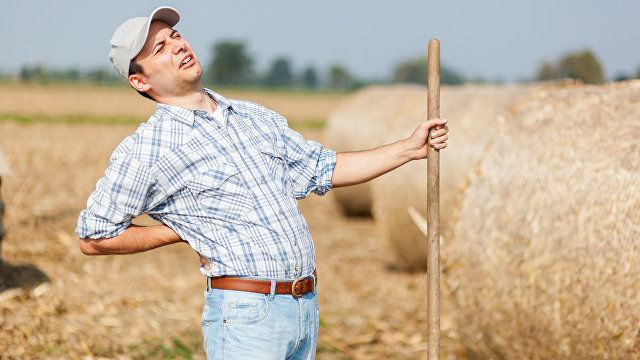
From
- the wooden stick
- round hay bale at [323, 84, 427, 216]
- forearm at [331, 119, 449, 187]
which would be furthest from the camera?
round hay bale at [323, 84, 427, 216]

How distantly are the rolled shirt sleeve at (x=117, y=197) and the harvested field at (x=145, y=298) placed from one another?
111 inches

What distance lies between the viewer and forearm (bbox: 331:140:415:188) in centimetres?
312

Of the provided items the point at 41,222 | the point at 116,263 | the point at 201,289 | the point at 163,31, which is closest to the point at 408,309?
the point at 201,289

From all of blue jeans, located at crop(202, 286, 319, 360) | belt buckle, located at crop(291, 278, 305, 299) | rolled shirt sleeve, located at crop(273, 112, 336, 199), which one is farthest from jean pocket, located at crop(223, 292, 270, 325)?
rolled shirt sleeve, located at crop(273, 112, 336, 199)

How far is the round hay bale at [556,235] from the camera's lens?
3.64 metres

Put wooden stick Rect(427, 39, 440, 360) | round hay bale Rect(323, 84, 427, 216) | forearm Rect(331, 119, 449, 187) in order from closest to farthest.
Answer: wooden stick Rect(427, 39, 440, 360), forearm Rect(331, 119, 449, 187), round hay bale Rect(323, 84, 427, 216)

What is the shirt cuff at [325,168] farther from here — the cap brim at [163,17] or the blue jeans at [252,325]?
the cap brim at [163,17]

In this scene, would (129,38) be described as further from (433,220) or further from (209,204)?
(433,220)

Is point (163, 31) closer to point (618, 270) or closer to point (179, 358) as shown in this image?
point (618, 270)

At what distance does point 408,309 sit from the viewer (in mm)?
6594

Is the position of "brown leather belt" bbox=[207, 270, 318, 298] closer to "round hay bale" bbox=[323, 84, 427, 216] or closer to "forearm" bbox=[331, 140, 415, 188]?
"forearm" bbox=[331, 140, 415, 188]

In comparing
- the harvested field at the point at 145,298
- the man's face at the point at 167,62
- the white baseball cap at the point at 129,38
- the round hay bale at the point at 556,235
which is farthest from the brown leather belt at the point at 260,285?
the harvested field at the point at 145,298

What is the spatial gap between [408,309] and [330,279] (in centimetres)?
133

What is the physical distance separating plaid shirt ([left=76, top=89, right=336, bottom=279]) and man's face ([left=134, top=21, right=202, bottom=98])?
0.11 m
